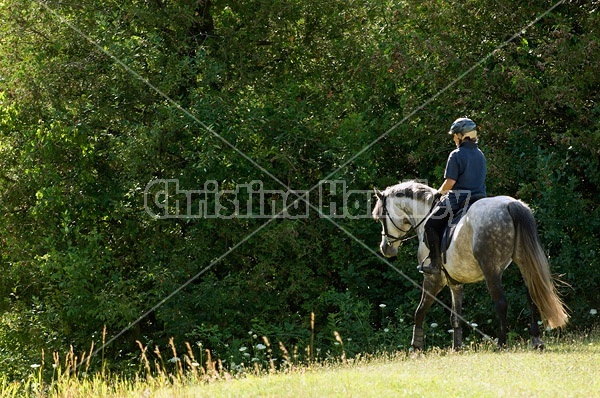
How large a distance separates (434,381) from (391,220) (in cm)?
438

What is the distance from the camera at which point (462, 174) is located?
10234mm

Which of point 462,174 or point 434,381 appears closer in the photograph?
point 434,381

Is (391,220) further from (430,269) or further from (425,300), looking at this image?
(425,300)

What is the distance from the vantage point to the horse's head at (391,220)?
11.4 metres

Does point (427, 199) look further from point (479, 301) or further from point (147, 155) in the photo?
point (147, 155)

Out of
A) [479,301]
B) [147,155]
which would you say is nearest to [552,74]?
[479,301]

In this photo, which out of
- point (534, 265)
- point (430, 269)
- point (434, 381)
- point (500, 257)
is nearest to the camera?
point (434, 381)

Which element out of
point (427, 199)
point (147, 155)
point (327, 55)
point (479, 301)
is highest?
point (327, 55)

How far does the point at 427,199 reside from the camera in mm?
10914

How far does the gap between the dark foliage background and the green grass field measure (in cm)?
513

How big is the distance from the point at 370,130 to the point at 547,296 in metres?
6.71

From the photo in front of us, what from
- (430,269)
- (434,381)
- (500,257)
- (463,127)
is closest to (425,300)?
(430,269)

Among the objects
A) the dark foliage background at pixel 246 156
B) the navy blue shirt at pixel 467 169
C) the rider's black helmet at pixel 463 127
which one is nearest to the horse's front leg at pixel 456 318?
the navy blue shirt at pixel 467 169

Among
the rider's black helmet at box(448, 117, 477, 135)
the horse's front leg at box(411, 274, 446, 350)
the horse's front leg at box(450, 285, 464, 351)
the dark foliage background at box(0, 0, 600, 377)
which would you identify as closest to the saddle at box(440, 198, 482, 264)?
the horse's front leg at box(411, 274, 446, 350)
